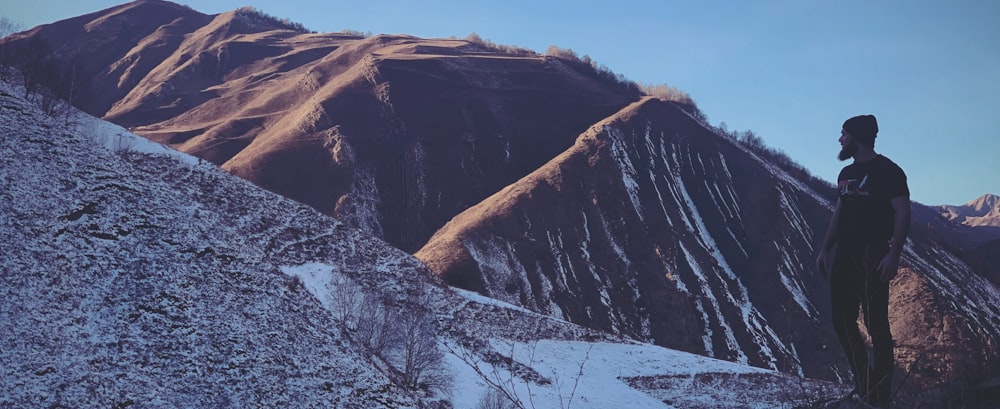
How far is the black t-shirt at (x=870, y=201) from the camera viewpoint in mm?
5137

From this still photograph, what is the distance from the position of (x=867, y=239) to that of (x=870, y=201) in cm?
31

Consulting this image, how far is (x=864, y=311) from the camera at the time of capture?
14.7 ft

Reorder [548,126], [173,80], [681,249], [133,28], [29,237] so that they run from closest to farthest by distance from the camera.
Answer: [29,237] → [681,249] → [548,126] → [173,80] → [133,28]

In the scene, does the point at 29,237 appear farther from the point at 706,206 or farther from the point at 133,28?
the point at 133,28

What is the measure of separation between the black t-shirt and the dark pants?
14cm

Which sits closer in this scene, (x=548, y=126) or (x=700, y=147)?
(x=700, y=147)

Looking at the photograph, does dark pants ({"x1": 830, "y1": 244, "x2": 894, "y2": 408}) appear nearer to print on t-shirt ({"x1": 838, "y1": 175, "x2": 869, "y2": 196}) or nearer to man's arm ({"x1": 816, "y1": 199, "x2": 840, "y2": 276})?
man's arm ({"x1": 816, "y1": 199, "x2": 840, "y2": 276})

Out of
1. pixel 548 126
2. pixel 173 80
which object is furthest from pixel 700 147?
pixel 173 80

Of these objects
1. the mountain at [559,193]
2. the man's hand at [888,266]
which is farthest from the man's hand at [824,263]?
the mountain at [559,193]

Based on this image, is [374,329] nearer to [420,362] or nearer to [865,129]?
[420,362]

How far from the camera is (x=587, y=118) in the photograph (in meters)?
91.4

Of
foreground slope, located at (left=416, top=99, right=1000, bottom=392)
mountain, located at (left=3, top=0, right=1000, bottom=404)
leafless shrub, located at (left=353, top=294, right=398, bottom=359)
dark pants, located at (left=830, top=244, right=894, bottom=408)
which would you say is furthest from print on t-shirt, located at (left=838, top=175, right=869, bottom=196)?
foreground slope, located at (left=416, top=99, right=1000, bottom=392)

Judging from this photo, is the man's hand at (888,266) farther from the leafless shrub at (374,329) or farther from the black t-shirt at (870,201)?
the leafless shrub at (374,329)

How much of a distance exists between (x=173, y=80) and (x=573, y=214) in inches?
3573
